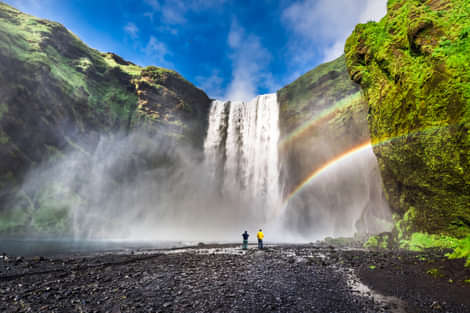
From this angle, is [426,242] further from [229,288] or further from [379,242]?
[229,288]

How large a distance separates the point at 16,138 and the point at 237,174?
33.4m

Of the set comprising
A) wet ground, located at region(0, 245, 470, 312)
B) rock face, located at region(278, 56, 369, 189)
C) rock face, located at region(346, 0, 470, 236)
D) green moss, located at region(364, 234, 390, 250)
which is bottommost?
wet ground, located at region(0, 245, 470, 312)

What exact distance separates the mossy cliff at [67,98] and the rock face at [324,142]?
1973 cm

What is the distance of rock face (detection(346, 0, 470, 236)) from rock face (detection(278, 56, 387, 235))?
16.6 meters

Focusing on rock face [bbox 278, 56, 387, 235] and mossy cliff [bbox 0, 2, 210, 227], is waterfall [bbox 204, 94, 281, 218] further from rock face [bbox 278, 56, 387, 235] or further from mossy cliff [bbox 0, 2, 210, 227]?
mossy cliff [bbox 0, 2, 210, 227]

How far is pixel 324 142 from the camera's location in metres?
37.8

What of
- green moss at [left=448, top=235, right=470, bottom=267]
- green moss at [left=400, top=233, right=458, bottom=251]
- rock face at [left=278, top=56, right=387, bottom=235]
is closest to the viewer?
green moss at [left=448, top=235, right=470, bottom=267]

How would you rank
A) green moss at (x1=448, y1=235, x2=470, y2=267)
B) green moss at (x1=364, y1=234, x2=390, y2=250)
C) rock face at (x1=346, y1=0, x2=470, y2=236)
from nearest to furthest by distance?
1. green moss at (x1=448, y1=235, x2=470, y2=267)
2. rock face at (x1=346, y1=0, x2=470, y2=236)
3. green moss at (x1=364, y1=234, x2=390, y2=250)

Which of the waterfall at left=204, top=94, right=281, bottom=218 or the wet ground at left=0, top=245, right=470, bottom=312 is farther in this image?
the waterfall at left=204, top=94, right=281, bottom=218

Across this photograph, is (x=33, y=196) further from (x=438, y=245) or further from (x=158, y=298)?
(x=438, y=245)

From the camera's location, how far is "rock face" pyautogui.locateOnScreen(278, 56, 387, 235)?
34562 mm

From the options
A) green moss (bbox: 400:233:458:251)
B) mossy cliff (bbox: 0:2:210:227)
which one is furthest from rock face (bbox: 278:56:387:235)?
mossy cliff (bbox: 0:2:210:227)

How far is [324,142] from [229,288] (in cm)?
3396

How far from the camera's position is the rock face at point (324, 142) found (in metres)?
34.6
